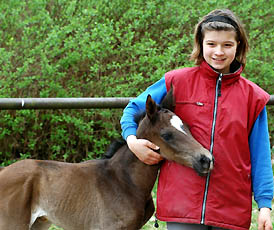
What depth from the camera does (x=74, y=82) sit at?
6.53 meters

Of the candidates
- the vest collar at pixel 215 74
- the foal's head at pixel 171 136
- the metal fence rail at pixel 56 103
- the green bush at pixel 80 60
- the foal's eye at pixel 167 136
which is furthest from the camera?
the green bush at pixel 80 60

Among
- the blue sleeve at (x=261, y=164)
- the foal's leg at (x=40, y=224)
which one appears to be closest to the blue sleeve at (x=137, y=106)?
the blue sleeve at (x=261, y=164)

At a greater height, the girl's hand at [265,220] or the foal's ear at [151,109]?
the foal's ear at [151,109]

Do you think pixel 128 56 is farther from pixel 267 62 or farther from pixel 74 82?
pixel 267 62

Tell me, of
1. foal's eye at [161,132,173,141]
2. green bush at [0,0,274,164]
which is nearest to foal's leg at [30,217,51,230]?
foal's eye at [161,132,173,141]

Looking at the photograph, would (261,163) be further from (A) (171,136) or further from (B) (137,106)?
(B) (137,106)

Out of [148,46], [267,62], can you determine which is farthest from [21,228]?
[267,62]

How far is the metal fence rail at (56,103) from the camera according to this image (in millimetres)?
4828

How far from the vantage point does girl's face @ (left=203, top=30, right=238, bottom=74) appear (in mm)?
2664

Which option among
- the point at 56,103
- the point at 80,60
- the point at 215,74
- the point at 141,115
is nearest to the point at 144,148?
the point at 141,115

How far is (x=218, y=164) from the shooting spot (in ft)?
8.45

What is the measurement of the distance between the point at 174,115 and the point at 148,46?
3.99 meters

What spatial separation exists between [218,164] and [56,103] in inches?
108

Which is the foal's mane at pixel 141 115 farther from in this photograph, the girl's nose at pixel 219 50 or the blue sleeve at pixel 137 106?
the girl's nose at pixel 219 50
